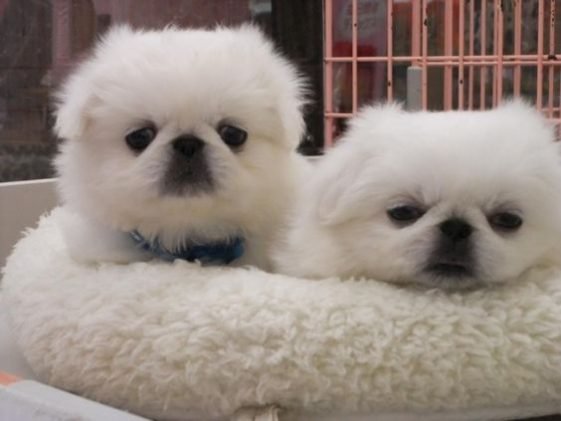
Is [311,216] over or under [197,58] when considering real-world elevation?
under

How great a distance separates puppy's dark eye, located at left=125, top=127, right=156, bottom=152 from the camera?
5.12ft

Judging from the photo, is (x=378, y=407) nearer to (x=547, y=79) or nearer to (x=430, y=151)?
(x=430, y=151)

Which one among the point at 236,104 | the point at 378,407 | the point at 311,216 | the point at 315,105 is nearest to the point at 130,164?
the point at 236,104

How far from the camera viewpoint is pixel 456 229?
1.29 m

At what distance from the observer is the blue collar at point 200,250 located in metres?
1.66

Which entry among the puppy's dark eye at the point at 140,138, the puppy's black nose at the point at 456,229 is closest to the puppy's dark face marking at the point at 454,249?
the puppy's black nose at the point at 456,229

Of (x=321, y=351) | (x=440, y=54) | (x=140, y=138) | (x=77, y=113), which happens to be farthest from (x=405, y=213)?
(x=440, y=54)

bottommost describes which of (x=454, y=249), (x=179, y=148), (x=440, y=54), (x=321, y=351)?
(x=321, y=351)

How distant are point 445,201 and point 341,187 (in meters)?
0.18

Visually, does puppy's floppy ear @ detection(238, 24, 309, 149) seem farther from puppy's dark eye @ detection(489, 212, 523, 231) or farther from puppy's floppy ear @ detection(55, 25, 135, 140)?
puppy's dark eye @ detection(489, 212, 523, 231)

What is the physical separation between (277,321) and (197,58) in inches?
21.3

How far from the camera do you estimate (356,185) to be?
1.38 metres

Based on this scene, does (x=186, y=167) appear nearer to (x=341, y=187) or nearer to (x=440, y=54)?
(x=341, y=187)

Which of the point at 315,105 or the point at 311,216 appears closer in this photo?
the point at 311,216
